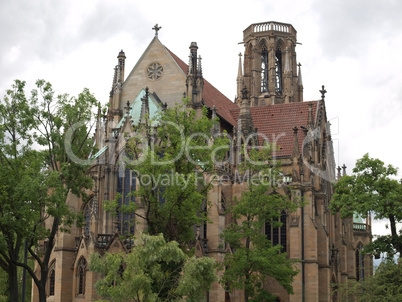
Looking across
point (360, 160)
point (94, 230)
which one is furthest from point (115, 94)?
point (360, 160)

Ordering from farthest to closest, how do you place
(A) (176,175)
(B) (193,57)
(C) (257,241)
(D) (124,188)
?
(B) (193,57)
(D) (124,188)
(C) (257,241)
(A) (176,175)

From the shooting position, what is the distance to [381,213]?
33.7 metres

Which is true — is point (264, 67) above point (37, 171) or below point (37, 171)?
above

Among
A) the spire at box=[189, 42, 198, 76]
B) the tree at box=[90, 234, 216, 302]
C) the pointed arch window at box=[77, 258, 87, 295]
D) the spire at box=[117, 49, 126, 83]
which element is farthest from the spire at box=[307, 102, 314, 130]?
the tree at box=[90, 234, 216, 302]

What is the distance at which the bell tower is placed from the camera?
2594 inches

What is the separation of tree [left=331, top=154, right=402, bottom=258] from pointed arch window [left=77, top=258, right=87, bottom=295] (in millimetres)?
14561

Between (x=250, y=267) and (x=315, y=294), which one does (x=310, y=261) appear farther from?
(x=250, y=267)

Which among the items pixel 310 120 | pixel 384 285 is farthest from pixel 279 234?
pixel 384 285

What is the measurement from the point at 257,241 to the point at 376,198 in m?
6.54

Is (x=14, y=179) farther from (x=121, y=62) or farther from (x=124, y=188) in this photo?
(x=121, y=62)

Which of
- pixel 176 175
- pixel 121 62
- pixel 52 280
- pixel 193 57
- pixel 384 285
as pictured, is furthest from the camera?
pixel 121 62

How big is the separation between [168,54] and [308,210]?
14.5m

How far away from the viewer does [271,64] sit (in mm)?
65938

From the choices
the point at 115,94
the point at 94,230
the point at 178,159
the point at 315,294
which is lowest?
the point at 315,294
